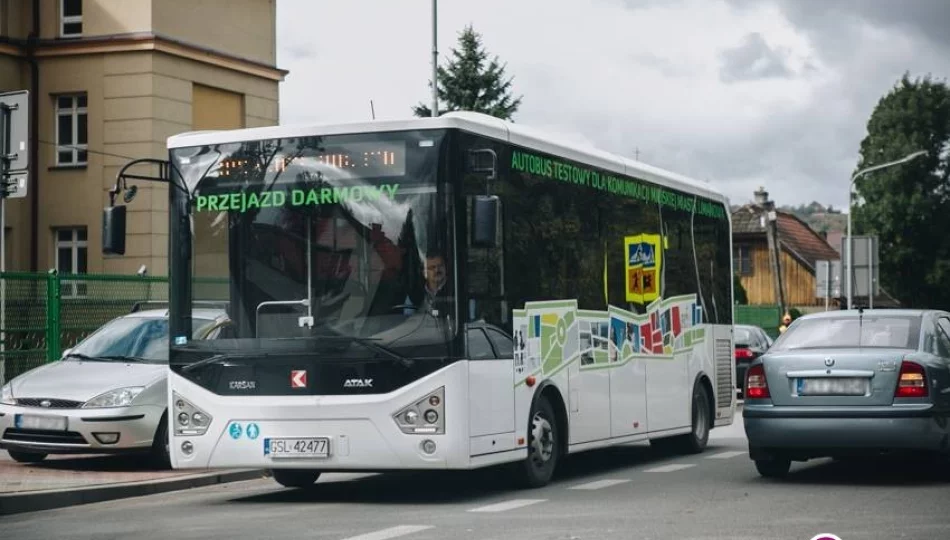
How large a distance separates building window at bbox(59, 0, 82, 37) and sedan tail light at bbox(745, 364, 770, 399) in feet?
85.7

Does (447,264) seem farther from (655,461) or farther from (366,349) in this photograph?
(655,461)

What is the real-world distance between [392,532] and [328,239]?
2.96 metres

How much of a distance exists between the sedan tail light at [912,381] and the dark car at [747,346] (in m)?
18.7

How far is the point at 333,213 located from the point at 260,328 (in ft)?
3.57

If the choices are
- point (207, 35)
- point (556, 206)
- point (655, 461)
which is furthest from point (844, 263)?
point (556, 206)

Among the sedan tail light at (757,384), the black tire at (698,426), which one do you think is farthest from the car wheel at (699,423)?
the sedan tail light at (757,384)

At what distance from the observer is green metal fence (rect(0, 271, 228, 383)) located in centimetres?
2106

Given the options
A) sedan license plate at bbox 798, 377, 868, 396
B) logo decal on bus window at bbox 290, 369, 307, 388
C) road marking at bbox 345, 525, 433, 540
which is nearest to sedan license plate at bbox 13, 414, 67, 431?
logo decal on bus window at bbox 290, 369, 307, 388

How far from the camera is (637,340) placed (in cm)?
1683

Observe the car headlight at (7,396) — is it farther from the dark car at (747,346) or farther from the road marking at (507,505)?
the dark car at (747,346)

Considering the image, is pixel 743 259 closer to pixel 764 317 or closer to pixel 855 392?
pixel 764 317

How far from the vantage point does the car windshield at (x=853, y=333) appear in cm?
1439

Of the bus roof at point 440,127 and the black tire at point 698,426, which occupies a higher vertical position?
the bus roof at point 440,127

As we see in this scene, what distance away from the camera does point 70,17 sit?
37562 mm
